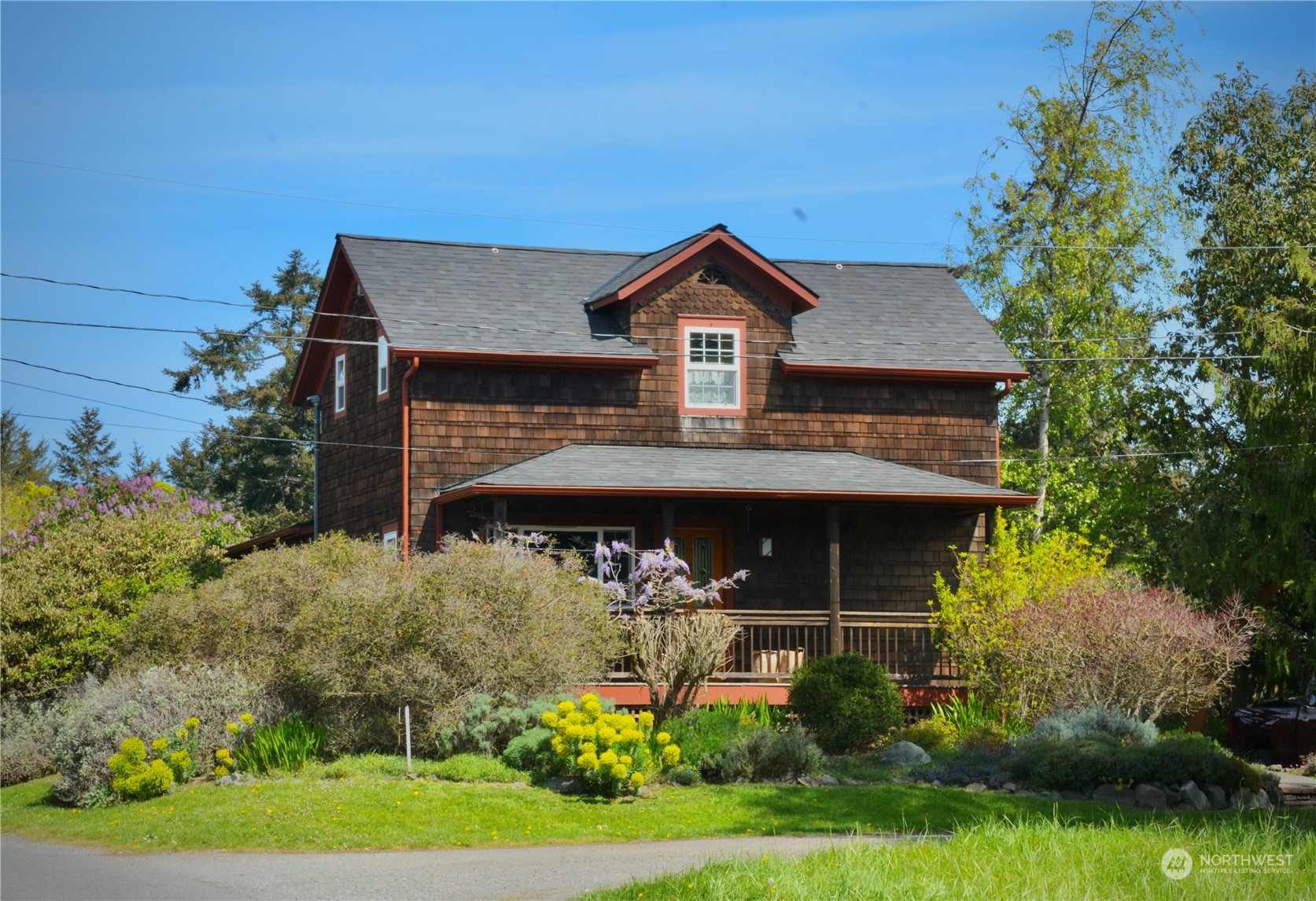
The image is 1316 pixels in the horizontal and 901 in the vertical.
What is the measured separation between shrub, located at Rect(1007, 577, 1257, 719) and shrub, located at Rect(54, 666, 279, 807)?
31.4 feet

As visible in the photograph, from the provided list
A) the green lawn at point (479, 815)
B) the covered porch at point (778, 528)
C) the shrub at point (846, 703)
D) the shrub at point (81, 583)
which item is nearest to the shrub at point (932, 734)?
the shrub at point (846, 703)

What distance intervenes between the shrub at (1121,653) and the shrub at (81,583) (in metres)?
12.4

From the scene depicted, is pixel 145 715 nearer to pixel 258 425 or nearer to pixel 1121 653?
pixel 1121 653

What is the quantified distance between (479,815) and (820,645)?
35.5 feet

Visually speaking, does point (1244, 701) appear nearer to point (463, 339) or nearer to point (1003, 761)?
point (1003, 761)

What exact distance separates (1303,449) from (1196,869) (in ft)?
42.5

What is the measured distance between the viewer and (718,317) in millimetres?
23625

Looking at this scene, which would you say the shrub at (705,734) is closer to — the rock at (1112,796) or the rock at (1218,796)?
the rock at (1112,796)

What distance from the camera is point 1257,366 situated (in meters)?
24.9

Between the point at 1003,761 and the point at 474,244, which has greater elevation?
the point at 474,244

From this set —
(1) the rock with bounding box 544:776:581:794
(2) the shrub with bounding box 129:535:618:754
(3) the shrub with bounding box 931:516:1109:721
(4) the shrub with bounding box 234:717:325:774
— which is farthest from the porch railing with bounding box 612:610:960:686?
(4) the shrub with bounding box 234:717:325:774

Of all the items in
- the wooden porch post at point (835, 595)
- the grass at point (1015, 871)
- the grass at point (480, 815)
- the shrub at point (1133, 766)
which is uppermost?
the wooden porch post at point (835, 595)

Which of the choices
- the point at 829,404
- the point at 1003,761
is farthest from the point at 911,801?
the point at 829,404

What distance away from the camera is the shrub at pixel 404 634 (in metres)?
15.0
